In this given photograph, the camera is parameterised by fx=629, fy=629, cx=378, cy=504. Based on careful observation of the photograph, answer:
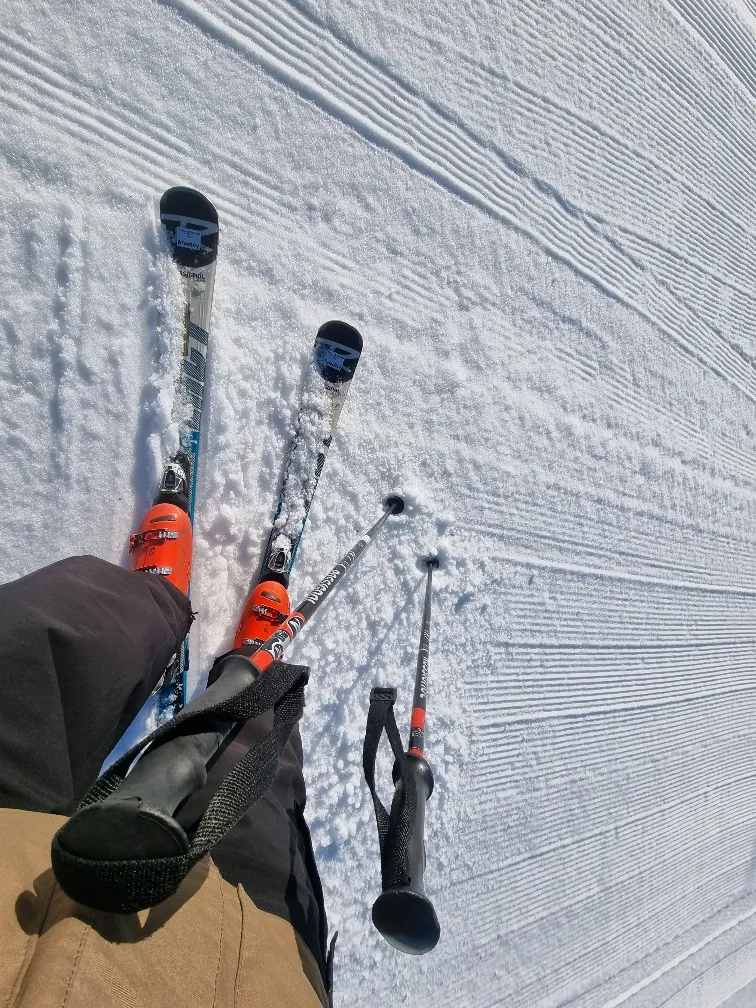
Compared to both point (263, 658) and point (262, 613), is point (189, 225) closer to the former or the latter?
point (262, 613)

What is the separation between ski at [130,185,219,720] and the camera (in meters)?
1.54

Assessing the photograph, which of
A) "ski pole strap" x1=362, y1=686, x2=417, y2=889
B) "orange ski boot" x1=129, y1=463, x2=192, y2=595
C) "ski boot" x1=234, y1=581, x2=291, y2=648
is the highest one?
"ski pole strap" x1=362, y1=686, x2=417, y2=889

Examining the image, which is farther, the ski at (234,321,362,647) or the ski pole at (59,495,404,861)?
the ski at (234,321,362,647)

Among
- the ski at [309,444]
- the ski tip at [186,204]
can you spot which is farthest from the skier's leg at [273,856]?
the ski tip at [186,204]

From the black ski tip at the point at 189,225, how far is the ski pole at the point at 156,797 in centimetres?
111

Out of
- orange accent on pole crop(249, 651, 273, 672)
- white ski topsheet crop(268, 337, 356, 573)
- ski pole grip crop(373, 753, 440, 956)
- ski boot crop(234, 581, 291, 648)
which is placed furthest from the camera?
white ski topsheet crop(268, 337, 356, 573)

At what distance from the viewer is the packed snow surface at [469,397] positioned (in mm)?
1538

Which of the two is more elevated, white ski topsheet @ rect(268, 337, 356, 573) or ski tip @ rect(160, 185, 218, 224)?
ski tip @ rect(160, 185, 218, 224)

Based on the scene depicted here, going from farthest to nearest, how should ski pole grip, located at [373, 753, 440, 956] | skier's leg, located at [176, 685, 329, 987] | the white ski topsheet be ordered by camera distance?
1. the white ski topsheet
2. skier's leg, located at [176, 685, 329, 987]
3. ski pole grip, located at [373, 753, 440, 956]

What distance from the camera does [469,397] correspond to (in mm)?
2006

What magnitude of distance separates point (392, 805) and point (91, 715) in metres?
0.50

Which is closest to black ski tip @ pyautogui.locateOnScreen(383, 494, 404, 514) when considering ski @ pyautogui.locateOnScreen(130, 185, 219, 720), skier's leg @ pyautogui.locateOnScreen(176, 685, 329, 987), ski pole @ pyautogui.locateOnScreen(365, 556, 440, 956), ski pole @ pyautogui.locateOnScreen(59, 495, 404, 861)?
ski @ pyautogui.locateOnScreen(130, 185, 219, 720)

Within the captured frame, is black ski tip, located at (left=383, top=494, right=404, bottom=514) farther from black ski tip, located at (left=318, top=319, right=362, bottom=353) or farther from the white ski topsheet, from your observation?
black ski tip, located at (left=318, top=319, right=362, bottom=353)

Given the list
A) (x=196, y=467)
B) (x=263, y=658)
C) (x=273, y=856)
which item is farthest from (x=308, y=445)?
(x=273, y=856)
